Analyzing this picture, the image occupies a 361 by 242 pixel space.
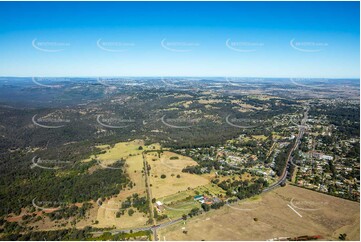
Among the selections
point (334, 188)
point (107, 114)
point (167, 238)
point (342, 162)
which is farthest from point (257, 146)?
point (107, 114)

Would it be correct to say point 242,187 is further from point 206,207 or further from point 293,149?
point 293,149

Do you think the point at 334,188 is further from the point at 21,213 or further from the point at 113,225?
the point at 21,213

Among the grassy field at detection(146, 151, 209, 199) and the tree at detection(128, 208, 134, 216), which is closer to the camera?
the tree at detection(128, 208, 134, 216)

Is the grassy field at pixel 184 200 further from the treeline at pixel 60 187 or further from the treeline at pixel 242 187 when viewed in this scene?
the treeline at pixel 60 187

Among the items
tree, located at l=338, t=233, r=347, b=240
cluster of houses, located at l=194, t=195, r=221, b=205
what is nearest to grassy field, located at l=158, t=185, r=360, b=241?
tree, located at l=338, t=233, r=347, b=240

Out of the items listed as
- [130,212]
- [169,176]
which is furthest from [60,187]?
[169,176]

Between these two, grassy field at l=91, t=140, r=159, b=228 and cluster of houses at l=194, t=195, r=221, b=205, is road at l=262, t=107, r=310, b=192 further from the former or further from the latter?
grassy field at l=91, t=140, r=159, b=228
